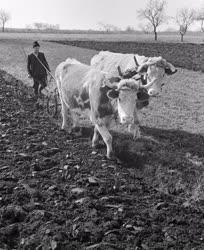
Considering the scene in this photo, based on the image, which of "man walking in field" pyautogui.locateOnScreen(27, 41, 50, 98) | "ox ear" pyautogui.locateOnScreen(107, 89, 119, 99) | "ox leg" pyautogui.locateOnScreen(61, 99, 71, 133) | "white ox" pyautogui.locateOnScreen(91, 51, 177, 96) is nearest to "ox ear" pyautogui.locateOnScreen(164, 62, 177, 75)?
"white ox" pyautogui.locateOnScreen(91, 51, 177, 96)

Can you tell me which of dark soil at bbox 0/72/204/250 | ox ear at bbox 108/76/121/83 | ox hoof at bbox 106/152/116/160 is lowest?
dark soil at bbox 0/72/204/250

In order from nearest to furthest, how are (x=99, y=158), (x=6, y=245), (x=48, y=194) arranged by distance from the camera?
(x=6, y=245), (x=48, y=194), (x=99, y=158)

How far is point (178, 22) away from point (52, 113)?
95.0 m

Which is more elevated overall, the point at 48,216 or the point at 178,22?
the point at 178,22

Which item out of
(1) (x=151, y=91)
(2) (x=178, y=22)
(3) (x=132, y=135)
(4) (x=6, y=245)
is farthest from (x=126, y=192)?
(2) (x=178, y=22)

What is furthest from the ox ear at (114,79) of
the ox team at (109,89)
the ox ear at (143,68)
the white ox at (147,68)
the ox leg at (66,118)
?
the ox leg at (66,118)

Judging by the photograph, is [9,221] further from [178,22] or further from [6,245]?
[178,22]

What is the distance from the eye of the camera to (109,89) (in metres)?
8.02

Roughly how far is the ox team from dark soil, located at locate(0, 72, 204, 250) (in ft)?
1.97

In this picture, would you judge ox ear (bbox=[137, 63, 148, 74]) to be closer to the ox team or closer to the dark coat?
the ox team

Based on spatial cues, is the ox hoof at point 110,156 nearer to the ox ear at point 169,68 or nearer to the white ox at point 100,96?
the white ox at point 100,96

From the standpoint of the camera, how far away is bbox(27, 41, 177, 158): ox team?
778cm

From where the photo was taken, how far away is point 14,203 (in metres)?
6.08

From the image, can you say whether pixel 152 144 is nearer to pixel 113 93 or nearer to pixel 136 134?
pixel 136 134
